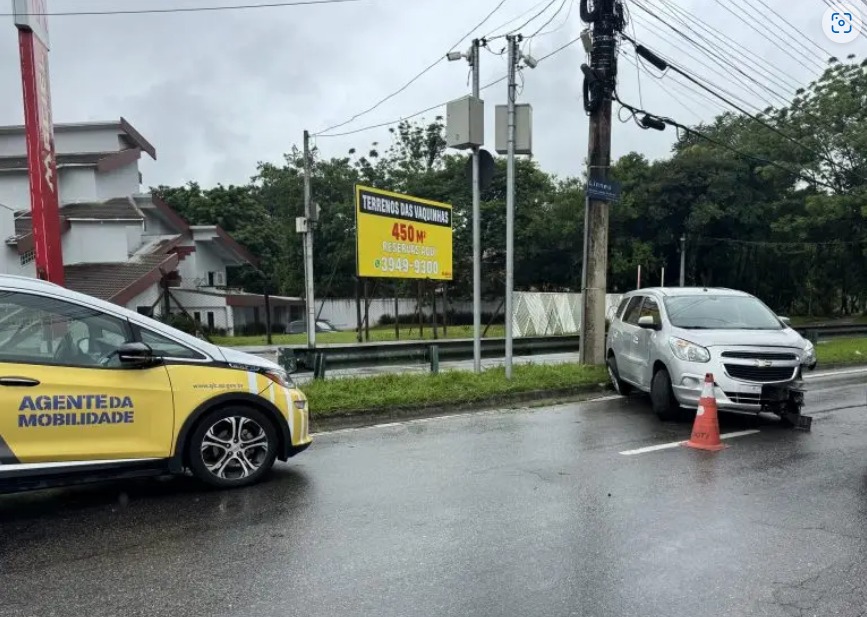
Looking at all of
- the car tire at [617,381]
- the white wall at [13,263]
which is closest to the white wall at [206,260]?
the white wall at [13,263]

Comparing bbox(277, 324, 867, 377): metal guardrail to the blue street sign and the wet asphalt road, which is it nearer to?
the blue street sign

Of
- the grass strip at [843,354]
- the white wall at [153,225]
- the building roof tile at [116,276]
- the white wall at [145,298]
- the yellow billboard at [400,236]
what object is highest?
the white wall at [153,225]

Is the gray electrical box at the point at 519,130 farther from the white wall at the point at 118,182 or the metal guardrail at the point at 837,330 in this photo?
the white wall at the point at 118,182

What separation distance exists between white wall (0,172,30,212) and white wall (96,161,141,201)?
8.87 feet

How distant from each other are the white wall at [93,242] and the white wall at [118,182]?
2537 mm

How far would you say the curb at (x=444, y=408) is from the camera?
8711 mm

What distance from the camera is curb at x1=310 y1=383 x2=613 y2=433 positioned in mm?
8711

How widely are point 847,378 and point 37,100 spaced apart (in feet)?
47.3

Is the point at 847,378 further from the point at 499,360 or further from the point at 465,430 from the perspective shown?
the point at 465,430

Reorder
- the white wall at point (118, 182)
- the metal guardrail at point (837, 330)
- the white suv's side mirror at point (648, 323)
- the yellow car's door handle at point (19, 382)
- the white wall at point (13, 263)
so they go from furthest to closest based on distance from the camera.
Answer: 1. the white wall at point (118, 182)
2. the white wall at point (13, 263)
3. the metal guardrail at point (837, 330)
4. the white suv's side mirror at point (648, 323)
5. the yellow car's door handle at point (19, 382)

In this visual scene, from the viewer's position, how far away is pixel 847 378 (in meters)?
13.5

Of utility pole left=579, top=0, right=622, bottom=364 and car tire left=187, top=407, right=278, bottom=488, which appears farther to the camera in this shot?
utility pole left=579, top=0, right=622, bottom=364

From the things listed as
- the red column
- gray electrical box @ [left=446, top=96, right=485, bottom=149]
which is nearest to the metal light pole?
gray electrical box @ [left=446, top=96, right=485, bottom=149]

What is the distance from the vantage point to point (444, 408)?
9750 mm
